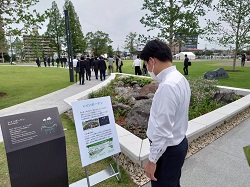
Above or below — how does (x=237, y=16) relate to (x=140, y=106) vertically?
above

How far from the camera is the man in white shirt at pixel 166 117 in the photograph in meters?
1.58

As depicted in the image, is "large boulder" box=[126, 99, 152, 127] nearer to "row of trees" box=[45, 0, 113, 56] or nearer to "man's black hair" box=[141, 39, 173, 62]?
"man's black hair" box=[141, 39, 173, 62]

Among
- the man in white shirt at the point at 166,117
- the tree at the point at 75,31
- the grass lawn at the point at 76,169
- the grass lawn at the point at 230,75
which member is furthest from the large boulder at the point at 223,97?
the tree at the point at 75,31

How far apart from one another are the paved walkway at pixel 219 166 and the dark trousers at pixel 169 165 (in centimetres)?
120

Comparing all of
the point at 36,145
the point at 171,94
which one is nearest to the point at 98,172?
the point at 36,145

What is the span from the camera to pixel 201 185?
2.87 m

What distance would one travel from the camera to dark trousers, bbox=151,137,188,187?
5.92 ft

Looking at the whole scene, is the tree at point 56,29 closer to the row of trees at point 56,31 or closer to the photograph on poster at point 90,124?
the row of trees at point 56,31

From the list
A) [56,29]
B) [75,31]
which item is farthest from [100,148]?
[56,29]

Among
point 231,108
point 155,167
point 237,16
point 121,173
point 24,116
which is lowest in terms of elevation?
point 121,173

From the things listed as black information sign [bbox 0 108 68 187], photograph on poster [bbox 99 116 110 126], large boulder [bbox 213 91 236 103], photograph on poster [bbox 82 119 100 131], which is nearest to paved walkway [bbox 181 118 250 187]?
photograph on poster [bbox 99 116 110 126]

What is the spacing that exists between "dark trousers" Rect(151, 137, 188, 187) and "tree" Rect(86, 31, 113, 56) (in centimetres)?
6304

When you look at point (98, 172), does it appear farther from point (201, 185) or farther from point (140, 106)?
point (140, 106)

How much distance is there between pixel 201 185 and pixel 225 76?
12.2 meters
